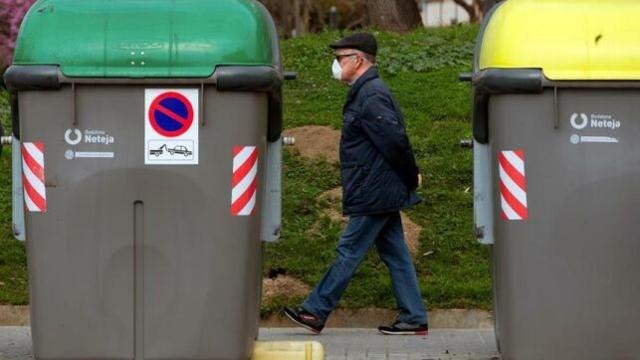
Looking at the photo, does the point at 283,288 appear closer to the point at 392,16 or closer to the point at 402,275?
the point at 402,275

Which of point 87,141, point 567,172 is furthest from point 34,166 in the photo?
point 567,172

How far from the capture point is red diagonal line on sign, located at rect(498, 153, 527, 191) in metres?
6.59

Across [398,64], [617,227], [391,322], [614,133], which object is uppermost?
[398,64]

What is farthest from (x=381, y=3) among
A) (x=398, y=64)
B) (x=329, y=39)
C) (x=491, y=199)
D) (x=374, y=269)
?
(x=491, y=199)

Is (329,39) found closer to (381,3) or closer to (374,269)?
(381,3)

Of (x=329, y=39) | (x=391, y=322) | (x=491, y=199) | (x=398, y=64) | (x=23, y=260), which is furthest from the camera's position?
(x=329, y=39)

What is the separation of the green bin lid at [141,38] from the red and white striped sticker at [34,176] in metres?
0.39

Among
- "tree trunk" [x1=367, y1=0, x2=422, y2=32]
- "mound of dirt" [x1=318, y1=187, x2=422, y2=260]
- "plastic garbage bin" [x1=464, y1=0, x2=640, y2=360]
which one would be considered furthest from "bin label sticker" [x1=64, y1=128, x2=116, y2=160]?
"tree trunk" [x1=367, y1=0, x2=422, y2=32]

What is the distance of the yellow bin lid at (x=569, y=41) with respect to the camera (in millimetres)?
6508

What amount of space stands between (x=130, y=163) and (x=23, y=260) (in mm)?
3300

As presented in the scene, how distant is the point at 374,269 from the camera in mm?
9305

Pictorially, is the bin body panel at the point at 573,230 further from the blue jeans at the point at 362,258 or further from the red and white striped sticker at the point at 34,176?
the red and white striped sticker at the point at 34,176

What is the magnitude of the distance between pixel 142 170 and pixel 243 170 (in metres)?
0.46

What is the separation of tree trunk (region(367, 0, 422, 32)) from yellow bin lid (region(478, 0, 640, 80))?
9.98 m
